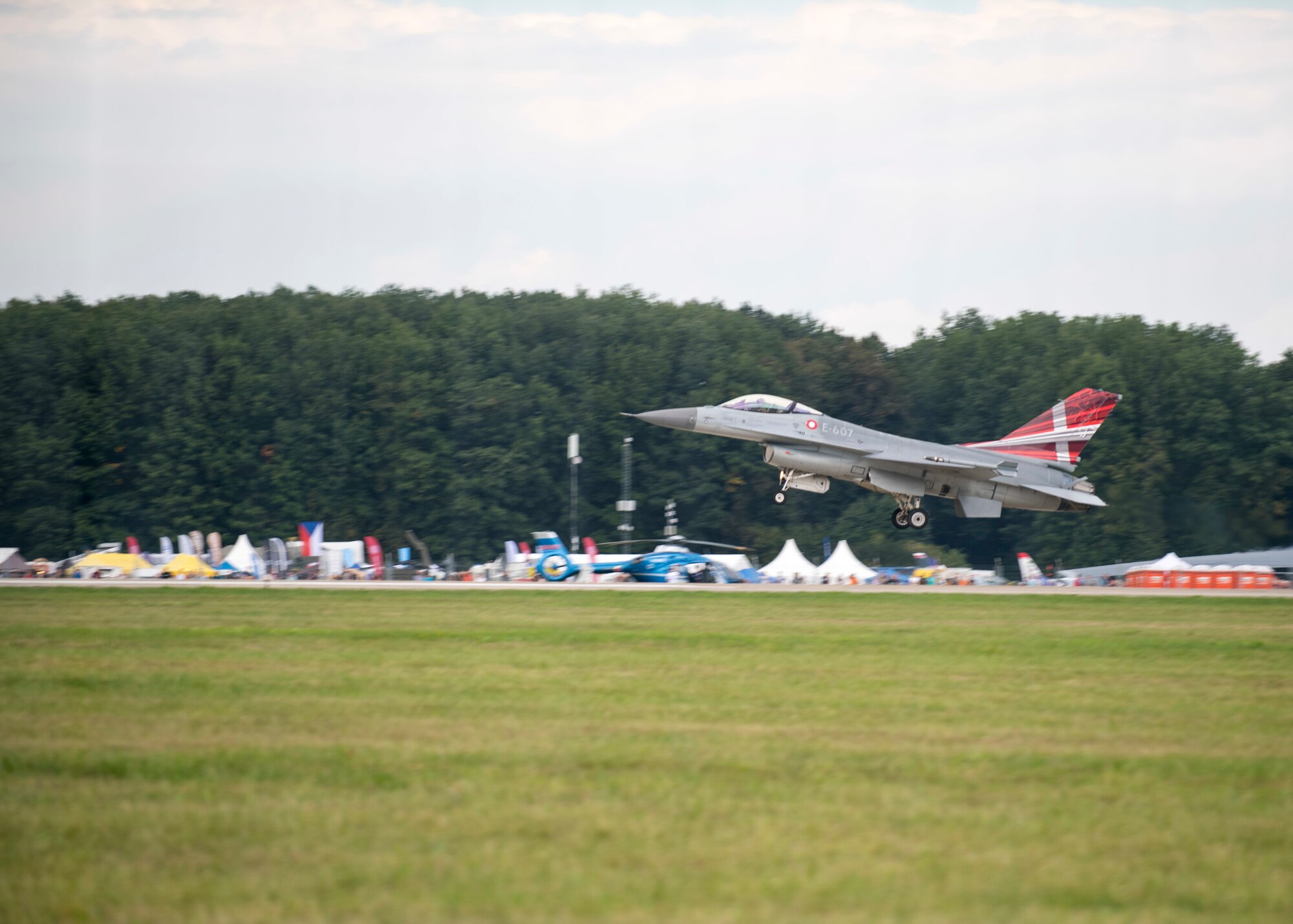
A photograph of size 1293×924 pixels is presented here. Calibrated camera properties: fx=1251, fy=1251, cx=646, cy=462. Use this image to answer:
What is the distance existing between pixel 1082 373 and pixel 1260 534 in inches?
995

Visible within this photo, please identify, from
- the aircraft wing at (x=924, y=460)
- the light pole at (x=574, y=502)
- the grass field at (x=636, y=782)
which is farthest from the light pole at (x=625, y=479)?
the grass field at (x=636, y=782)

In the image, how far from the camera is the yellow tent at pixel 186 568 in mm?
41469

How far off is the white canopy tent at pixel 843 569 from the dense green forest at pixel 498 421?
16180 mm

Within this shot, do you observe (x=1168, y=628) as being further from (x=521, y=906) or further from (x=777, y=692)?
(x=521, y=906)

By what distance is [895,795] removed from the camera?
8.16 m

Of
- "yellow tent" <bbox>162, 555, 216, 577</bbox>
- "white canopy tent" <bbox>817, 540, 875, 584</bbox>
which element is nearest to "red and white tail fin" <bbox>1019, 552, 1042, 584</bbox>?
"white canopy tent" <bbox>817, 540, 875, 584</bbox>

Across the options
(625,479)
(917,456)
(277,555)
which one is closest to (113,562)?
(277,555)

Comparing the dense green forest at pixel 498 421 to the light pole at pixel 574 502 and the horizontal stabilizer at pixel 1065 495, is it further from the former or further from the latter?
the horizontal stabilizer at pixel 1065 495

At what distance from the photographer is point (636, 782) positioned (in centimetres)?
841

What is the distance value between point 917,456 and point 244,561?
86.7ft

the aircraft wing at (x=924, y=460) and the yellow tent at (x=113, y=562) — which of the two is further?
the yellow tent at (x=113, y=562)

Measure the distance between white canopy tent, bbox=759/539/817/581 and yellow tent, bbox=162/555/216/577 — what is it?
19.0 metres

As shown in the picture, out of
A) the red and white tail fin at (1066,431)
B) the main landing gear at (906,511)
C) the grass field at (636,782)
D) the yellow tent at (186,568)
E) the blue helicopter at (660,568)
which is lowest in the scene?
the grass field at (636,782)

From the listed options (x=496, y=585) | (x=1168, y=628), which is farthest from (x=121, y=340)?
(x=1168, y=628)
